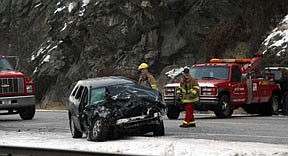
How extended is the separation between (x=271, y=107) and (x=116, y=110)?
11.8 meters

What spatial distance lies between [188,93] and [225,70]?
18.9ft

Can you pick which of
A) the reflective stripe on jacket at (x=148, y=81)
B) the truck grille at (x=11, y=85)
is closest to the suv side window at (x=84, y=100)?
the reflective stripe on jacket at (x=148, y=81)

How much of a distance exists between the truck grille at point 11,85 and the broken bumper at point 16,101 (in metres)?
0.25

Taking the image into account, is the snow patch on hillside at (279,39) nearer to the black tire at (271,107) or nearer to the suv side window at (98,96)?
the black tire at (271,107)

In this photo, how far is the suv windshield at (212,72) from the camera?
77.4 ft

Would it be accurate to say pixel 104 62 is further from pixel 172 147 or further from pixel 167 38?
pixel 172 147

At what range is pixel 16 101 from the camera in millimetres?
23625

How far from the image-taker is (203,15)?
1524 inches

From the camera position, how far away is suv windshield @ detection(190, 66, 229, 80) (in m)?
23.6

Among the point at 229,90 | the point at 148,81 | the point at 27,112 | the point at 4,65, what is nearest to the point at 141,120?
the point at 148,81

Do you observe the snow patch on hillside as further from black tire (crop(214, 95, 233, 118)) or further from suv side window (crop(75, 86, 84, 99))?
suv side window (crop(75, 86, 84, 99))

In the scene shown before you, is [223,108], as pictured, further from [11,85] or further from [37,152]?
[37,152]

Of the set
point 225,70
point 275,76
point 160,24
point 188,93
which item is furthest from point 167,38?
point 188,93

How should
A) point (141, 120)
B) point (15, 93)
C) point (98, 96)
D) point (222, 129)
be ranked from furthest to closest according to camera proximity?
point (15, 93) < point (222, 129) < point (98, 96) < point (141, 120)
